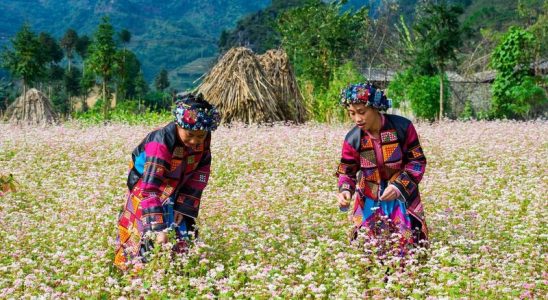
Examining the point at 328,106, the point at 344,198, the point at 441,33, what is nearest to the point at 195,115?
→ the point at 344,198

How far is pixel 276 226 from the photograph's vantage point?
6.62 meters

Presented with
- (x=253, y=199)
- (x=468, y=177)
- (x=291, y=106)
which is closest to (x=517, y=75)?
(x=291, y=106)

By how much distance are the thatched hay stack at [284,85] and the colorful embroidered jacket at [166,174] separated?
15365 millimetres

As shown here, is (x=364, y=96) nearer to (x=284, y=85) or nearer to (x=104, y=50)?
(x=284, y=85)

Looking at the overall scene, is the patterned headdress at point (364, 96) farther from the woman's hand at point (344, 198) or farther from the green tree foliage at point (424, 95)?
the green tree foliage at point (424, 95)

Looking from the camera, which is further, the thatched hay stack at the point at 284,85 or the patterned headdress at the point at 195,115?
the thatched hay stack at the point at 284,85

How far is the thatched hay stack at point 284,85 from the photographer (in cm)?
2158

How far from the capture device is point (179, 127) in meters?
5.67

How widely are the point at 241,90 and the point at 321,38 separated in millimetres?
16526

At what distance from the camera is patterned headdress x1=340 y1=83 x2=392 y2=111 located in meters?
5.59

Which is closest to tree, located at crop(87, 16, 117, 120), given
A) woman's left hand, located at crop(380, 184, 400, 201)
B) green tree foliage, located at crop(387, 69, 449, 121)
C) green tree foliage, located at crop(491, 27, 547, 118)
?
green tree foliage, located at crop(387, 69, 449, 121)

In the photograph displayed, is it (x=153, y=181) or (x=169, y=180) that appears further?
(x=169, y=180)

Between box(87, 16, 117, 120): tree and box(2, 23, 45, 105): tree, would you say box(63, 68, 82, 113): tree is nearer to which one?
box(2, 23, 45, 105): tree

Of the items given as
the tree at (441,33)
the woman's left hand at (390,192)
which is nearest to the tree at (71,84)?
the tree at (441,33)
